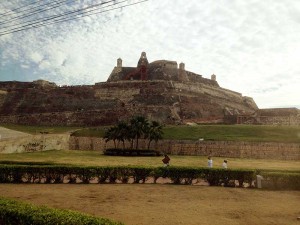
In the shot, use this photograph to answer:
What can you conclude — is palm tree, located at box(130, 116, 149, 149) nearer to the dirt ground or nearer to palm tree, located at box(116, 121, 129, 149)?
palm tree, located at box(116, 121, 129, 149)

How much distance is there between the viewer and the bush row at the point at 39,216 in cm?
732

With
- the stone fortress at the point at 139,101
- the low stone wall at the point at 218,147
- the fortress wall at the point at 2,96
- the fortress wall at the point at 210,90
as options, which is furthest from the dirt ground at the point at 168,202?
the fortress wall at the point at 2,96

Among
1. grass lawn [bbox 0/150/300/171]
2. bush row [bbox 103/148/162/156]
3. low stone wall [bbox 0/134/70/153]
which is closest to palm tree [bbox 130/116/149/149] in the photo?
bush row [bbox 103/148/162/156]

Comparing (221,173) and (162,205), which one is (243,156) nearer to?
(221,173)

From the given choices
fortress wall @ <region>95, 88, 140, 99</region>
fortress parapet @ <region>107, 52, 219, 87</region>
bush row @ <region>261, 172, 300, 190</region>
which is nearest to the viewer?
bush row @ <region>261, 172, 300, 190</region>

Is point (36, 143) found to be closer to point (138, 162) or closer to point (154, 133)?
point (154, 133)

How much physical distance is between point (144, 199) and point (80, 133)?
26863 mm

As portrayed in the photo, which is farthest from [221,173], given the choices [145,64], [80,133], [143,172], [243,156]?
[145,64]

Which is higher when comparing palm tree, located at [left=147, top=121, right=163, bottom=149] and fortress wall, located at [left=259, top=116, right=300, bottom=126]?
fortress wall, located at [left=259, top=116, right=300, bottom=126]

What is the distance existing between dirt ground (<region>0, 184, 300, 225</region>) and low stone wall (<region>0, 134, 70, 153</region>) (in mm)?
14014

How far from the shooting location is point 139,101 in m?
52.5

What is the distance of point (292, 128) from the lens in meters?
37.5

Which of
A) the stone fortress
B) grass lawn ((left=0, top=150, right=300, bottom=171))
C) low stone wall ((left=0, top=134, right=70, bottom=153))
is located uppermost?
the stone fortress

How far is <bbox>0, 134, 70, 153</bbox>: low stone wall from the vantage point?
3055 cm
